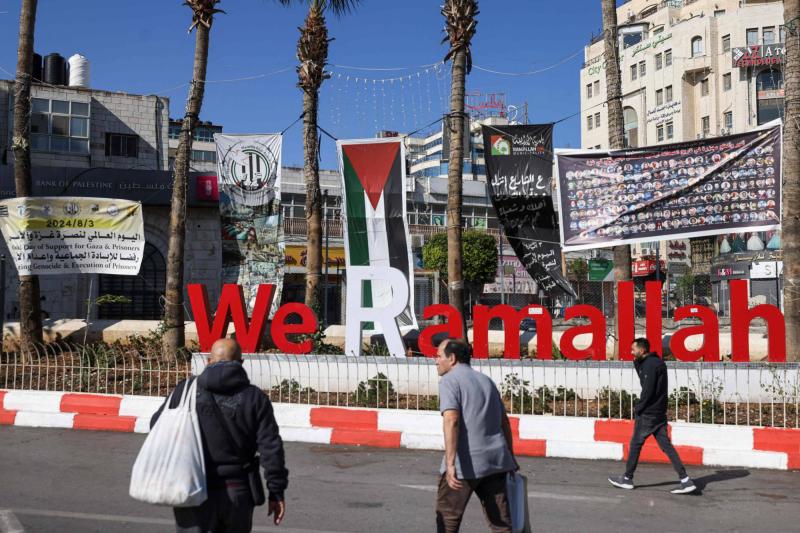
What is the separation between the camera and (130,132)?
33000 mm

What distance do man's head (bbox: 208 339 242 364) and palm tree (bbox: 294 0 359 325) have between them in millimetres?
11806

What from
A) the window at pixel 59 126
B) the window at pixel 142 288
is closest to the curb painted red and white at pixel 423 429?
the window at pixel 142 288

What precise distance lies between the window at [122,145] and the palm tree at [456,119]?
809 inches

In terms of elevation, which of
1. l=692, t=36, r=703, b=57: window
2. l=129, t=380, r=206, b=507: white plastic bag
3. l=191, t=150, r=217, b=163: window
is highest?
l=692, t=36, r=703, b=57: window

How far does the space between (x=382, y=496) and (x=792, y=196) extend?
8.07 meters

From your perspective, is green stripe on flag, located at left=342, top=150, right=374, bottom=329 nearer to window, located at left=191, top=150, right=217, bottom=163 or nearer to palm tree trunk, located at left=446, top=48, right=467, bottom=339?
palm tree trunk, located at left=446, top=48, right=467, bottom=339

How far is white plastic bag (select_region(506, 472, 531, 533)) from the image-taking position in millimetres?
5020

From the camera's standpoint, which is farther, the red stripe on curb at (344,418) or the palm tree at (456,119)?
the palm tree at (456,119)

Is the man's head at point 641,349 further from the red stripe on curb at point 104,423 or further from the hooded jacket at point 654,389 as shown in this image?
the red stripe on curb at point 104,423

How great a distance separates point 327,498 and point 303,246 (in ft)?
116

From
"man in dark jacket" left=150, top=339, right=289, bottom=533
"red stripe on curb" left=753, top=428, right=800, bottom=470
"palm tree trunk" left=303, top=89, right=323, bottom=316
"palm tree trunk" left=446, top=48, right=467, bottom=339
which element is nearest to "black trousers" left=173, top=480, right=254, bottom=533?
"man in dark jacket" left=150, top=339, right=289, bottom=533

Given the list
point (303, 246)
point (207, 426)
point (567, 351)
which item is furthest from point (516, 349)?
point (303, 246)

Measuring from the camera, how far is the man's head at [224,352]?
4566 millimetres

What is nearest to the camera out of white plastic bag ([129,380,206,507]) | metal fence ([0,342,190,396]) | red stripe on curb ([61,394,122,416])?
white plastic bag ([129,380,206,507])
